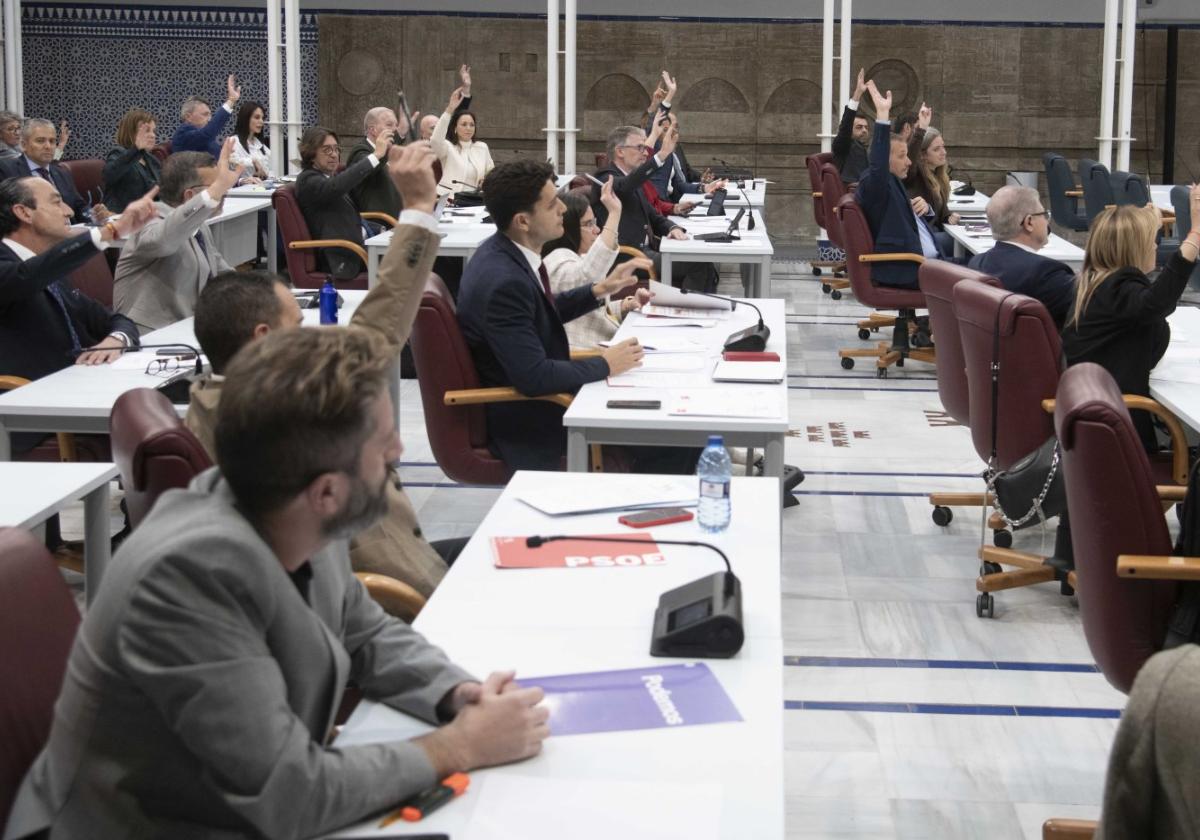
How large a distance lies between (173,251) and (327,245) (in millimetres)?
2416

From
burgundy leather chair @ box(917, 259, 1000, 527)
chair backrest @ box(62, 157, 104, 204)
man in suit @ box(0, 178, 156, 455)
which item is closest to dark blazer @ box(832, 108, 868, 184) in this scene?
chair backrest @ box(62, 157, 104, 204)

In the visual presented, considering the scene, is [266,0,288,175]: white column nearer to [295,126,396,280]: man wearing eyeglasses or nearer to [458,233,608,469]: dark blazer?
[295,126,396,280]: man wearing eyeglasses

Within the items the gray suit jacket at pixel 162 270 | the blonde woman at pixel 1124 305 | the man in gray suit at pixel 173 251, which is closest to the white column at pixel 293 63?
the man in gray suit at pixel 173 251

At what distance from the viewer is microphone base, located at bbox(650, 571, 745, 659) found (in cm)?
223

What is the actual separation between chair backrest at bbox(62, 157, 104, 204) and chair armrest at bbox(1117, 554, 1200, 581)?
31.4 feet

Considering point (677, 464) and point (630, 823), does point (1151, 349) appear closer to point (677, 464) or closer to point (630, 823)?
point (677, 464)

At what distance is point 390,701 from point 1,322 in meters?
3.17

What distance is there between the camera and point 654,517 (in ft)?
9.46

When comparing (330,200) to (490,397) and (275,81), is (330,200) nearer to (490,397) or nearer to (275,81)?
(275,81)

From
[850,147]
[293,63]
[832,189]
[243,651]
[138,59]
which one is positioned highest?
[138,59]

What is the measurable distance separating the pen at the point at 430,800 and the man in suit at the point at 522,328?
245 centimetres

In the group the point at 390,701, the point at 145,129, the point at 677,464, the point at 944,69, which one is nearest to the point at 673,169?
the point at 145,129

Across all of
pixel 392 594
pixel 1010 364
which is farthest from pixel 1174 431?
pixel 392 594

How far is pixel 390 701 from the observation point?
6.83 feet
